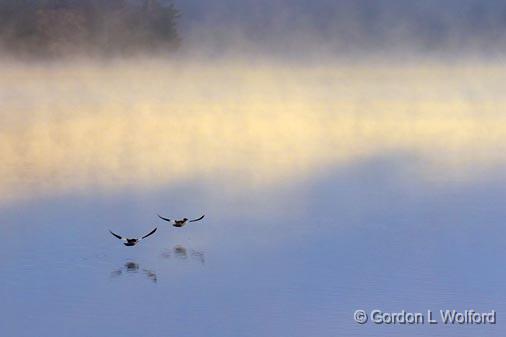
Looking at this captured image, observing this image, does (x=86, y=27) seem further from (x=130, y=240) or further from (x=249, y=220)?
(x=130, y=240)

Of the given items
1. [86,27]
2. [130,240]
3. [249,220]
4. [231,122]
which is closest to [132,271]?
[130,240]

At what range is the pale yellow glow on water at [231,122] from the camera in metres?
14.0

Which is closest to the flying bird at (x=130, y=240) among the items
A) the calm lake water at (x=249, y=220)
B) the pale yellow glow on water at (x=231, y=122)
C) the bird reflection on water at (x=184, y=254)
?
the calm lake water at (x=249, y=220)

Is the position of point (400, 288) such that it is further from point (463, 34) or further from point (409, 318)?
point (463, 34)

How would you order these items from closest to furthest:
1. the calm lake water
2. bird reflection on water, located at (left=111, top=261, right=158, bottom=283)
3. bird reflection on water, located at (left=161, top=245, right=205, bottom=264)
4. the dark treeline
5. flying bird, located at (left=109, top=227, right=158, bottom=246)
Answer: the calm lake water, bird reflection on water, located at (left=111, top=261, right=158, bottom=283), bird reflection on water, located at (left=161, top=245, right=205, bottom=264), flying bird, located at (left=109, top=227, right=158, bottom=246), the dark treeline

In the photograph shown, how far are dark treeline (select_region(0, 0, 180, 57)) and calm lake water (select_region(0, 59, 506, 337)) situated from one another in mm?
9795

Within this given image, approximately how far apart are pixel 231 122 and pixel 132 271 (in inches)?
396

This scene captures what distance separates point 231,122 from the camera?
19.2m

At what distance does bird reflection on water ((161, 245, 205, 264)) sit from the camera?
969 cm

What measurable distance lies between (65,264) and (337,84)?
18.4m

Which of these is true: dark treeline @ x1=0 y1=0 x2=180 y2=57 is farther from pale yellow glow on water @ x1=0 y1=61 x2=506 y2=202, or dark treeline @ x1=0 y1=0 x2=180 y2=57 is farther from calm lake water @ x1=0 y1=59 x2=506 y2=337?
calm lake water @ x1=0 y1=59 x2=506 y2=337

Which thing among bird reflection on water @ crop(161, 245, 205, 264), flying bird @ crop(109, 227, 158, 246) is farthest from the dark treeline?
bird reflection on water @ crop(161, 245, 205, 264)

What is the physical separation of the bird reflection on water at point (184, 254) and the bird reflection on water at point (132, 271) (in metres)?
0.35

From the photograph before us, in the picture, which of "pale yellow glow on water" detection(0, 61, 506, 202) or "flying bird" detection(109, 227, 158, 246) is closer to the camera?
"flying bird" detection(109, 227, 158, 246)
